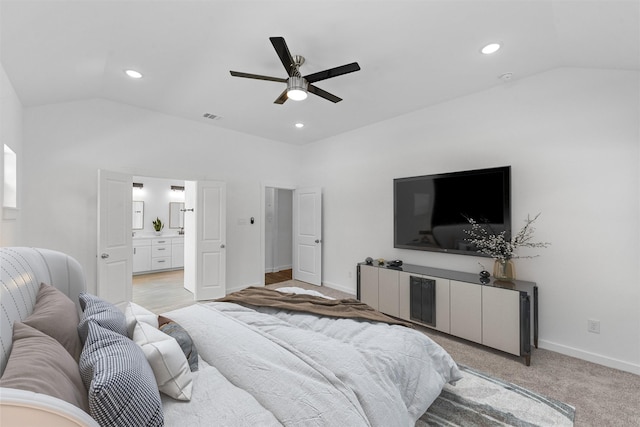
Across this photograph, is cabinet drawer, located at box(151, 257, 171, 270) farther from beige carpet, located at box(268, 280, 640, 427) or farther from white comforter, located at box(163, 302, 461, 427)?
beige carpet, located at box(268, 280, 640, 427)

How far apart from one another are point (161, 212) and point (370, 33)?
6.70 m

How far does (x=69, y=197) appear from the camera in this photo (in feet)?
11.5

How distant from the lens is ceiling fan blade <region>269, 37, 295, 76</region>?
1.92 m

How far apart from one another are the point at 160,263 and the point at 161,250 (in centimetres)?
31

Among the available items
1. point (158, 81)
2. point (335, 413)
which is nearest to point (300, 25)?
point (158, 81)

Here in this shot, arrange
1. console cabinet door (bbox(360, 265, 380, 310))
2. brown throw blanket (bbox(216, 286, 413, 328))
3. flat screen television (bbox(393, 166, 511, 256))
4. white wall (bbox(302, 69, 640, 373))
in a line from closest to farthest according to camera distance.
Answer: brown throw blanket (bbox(216, 286, 413, 328)) → white wall (bbox(302, 69, 640, 373)) → flat screen television (bbox(393, 166, 511, 256)) → console cabinet door (bbox(360, 265, 380, 310))

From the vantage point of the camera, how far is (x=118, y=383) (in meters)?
0.90

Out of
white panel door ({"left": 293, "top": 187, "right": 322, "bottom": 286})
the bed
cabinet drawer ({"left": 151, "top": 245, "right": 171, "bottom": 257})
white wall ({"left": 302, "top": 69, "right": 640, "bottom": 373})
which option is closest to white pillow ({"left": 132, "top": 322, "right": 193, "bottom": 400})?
the bed

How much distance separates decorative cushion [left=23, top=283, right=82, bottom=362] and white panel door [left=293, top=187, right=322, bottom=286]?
13.6ft

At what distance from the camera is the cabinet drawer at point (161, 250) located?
6488 millimetres

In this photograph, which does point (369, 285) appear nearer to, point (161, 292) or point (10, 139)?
point (161, 292)

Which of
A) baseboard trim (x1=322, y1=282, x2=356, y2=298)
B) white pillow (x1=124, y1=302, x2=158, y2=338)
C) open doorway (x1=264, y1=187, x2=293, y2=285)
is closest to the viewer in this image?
white pillow (x1=124, y1=302, x2=158, y2=338)

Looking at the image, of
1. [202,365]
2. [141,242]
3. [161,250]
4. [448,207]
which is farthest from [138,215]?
[448,207]

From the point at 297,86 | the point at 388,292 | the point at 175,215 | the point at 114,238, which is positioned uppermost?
the point at 297,86
